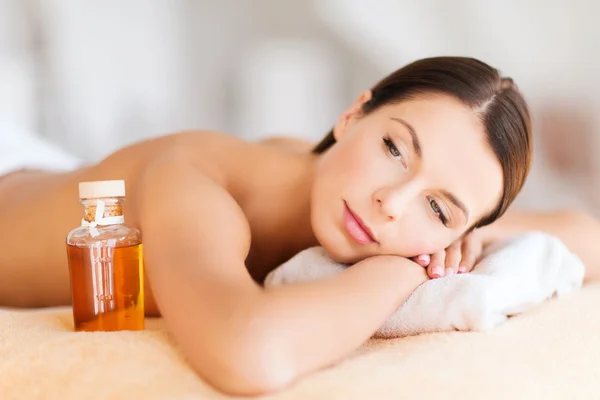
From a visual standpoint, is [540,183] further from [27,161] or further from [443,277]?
[27,161]

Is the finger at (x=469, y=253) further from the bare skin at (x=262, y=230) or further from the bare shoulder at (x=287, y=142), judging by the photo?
the bare shoulder at (x=287, y=142)

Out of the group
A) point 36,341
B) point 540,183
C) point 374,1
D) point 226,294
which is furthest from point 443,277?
point 374,1

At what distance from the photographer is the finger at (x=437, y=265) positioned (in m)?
0.94

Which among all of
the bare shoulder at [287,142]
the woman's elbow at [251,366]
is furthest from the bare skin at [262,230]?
the bare shoulder at [287,142]

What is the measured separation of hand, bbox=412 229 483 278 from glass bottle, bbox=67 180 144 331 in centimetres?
44

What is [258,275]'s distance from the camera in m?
1.21

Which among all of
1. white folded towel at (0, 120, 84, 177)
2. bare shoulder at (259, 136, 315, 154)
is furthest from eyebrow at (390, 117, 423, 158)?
white folded towel at (0, 120, 84, 177)

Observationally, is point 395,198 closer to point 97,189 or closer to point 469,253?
point 469,253

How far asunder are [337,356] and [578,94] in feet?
4.69

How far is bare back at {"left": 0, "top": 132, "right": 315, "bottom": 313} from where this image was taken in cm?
113

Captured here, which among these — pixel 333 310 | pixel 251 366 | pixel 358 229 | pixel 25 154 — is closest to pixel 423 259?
pixel 358 229

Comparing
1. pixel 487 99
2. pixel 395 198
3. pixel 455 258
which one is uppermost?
pixel 487 99

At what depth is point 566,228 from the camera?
1486 millimetres

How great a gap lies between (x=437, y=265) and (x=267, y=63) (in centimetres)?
115
